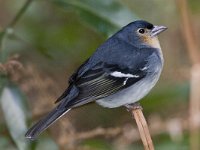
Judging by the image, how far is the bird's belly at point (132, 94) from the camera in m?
4.70

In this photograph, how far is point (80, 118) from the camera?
6.79m

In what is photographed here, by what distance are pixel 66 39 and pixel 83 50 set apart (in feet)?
0.99

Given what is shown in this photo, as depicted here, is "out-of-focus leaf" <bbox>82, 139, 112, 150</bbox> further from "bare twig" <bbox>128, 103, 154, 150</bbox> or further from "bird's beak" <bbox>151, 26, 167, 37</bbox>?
"bird's beak" <bbox>151, 26, 167, 37</bbox>

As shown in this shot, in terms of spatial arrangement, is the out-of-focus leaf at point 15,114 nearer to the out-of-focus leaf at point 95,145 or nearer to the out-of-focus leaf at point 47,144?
the out-of-focus leaf at point 47,144

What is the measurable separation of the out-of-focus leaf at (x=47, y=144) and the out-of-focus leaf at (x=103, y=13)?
879 mm

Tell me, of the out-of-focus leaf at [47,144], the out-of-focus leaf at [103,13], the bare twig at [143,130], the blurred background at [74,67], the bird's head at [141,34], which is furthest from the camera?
the bird's head at [141,34]

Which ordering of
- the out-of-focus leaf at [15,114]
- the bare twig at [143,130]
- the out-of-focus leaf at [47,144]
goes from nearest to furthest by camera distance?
the bare twig at [143,130]
the out-of-focus leaf at [15,114]
the out-of-focus leaf at [47,144]

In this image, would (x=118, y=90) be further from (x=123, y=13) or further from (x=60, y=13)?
(x=60, y=13)

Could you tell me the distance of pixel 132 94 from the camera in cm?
471

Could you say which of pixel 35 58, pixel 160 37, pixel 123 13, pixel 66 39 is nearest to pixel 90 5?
pixel 123 13

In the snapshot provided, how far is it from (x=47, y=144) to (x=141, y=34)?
1.04 metres

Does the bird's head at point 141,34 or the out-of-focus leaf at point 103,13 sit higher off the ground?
the out-of-focus leaf at point 103,13

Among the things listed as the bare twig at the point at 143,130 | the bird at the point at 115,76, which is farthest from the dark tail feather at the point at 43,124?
the bare twig at the point at 143,130

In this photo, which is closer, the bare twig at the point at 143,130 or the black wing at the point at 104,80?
the bare twig at the point at 143,130
